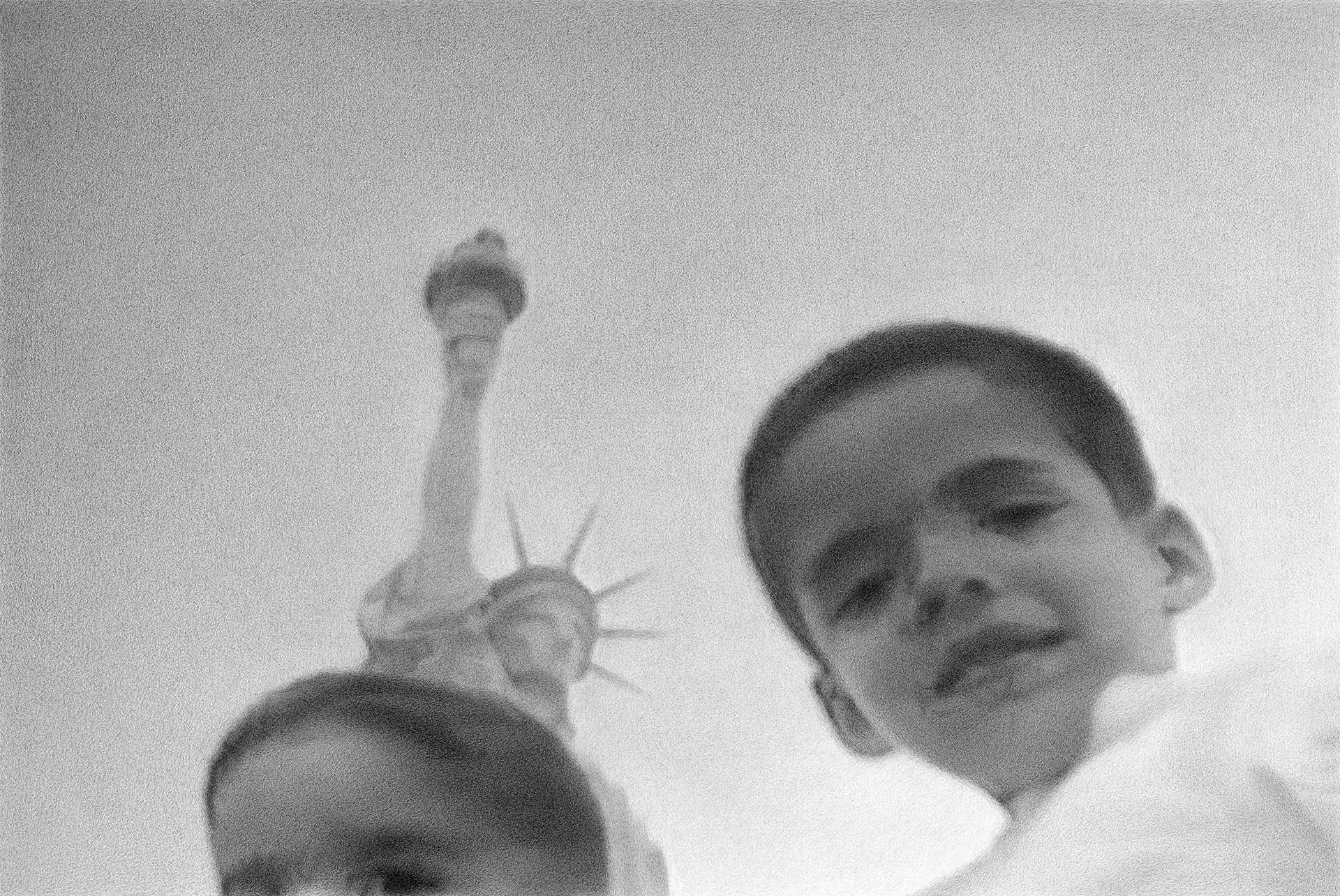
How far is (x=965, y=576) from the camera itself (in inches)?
67.3

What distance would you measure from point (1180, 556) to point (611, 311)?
0.58 metres

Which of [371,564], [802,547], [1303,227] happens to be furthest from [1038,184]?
[371,564]

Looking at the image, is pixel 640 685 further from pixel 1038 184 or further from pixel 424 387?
pixel 1038 184

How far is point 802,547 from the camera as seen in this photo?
5.79 feet

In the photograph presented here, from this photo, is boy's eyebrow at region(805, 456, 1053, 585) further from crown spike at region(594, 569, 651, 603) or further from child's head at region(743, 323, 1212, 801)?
crown spike at region(594, 569, 651, 603)

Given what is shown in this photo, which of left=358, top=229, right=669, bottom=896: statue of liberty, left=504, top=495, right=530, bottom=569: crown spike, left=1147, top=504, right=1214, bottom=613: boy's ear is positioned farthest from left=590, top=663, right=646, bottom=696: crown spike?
left=1147, top=504, right=1214, bottom=613: boy's ear

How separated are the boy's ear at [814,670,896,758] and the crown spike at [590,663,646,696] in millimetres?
167

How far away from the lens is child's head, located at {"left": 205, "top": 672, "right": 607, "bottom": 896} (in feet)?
5.57

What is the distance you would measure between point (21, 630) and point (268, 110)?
1.83 feet

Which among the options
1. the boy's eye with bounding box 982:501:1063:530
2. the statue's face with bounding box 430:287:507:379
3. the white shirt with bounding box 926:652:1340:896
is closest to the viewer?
the white shirt with bounding box 926:652:1340:896

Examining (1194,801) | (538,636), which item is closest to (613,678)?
(538,636)

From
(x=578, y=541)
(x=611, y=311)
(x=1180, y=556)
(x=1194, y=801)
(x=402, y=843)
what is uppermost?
(x=611, y=311)

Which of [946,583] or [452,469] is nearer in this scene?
[946,583]

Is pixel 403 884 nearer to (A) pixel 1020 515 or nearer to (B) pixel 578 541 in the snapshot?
(B) pixel 578 541
